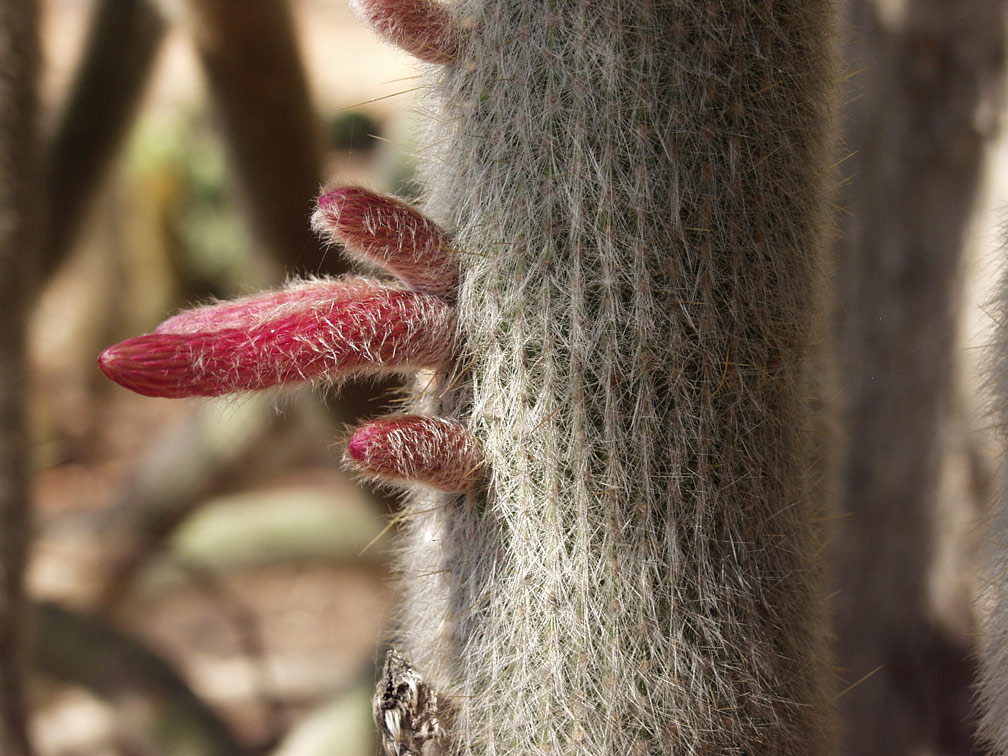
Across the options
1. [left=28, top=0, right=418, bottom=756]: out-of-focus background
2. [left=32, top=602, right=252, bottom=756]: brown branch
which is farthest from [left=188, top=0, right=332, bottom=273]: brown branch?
[left=32, top=602, right=252, bottom=756]: brown branch

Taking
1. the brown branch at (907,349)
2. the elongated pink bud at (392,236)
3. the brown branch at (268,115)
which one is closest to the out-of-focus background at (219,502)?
the brown branch at (268,115)

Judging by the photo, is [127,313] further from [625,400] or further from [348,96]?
[625,400]

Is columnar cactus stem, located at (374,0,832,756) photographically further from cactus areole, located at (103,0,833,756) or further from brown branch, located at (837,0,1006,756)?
brown branch, located at (837,0,1006,756)

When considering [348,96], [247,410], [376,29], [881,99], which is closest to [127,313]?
[348,96]

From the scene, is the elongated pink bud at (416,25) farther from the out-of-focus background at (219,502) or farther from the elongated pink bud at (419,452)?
the elongated pink bud at (419,452)

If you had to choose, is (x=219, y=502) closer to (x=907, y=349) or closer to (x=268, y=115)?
(x=268, y=115)

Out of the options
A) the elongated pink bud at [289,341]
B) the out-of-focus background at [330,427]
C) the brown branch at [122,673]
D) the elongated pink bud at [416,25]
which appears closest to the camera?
the elongated pink bud at [289,341]

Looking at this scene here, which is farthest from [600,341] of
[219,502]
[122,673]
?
[219,502]
